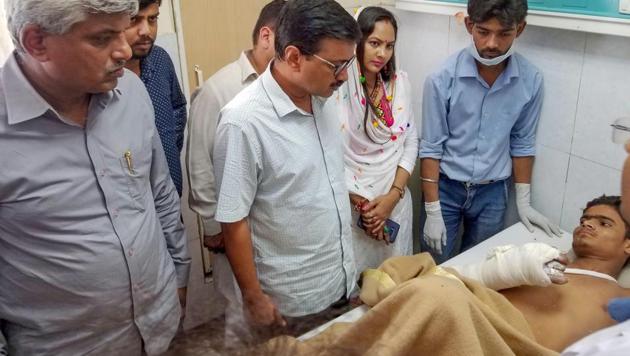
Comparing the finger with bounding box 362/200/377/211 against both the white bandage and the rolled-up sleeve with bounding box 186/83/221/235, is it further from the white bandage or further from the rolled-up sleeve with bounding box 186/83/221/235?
the rolled-up sleeve with bounding box 186/83/221/235

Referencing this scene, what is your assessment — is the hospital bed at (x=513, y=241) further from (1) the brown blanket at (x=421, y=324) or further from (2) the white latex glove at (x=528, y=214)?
(1) the brown blanket at (x=421, y=324)

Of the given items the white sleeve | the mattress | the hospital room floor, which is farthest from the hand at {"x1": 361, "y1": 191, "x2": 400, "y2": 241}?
the hospital room floor

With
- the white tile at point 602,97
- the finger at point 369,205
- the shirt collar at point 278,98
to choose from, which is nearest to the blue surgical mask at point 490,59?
the white tile at point 602,97

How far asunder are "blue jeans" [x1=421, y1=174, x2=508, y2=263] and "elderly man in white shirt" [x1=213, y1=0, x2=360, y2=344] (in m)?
0.86

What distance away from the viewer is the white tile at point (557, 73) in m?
1.95

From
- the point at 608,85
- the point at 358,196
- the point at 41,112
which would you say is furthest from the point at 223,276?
the point at 608,85

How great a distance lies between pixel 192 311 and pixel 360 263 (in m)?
1.34

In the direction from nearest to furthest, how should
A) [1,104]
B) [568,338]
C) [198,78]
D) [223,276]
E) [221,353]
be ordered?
1. [221,353]
2. [1,104]
3. [568,338]
4. [223,276]
5. [198,78]

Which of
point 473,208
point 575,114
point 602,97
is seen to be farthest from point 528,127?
point 473,208

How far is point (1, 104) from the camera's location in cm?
105

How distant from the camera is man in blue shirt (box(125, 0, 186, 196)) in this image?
1523 mm

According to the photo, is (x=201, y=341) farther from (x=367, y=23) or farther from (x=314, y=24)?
(x=367, y=23)

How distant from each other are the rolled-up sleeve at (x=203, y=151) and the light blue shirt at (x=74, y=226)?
0.45 metres

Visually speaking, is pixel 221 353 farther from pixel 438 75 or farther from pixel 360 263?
pixel 438 75
